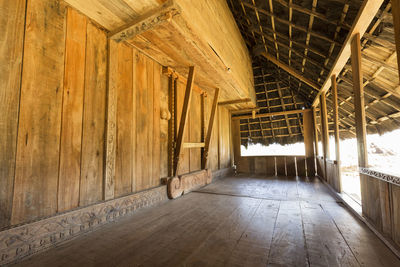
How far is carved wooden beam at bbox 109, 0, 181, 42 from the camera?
1727mm

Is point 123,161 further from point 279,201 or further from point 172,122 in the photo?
point 279,201

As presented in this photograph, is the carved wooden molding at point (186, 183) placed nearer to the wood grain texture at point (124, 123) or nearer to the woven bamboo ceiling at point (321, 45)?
the wood grain texture at point (124, 123)

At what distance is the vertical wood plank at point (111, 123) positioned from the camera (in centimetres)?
204

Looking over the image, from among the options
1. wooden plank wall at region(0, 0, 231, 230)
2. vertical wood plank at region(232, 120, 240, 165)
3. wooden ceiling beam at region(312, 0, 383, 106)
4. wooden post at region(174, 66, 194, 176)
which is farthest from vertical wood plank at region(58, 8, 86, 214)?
vertical wood plank at region(232, 120, 240, 165)

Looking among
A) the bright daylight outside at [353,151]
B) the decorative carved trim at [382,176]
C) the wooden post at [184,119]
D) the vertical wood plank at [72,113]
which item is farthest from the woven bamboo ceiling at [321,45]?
the vertical wood plank at [72,113]

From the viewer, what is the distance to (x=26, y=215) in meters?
1.39

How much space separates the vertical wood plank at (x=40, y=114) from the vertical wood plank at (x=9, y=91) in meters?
0.03

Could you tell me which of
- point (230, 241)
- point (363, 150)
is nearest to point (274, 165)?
point (363, 150)

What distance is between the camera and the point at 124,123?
2350mm

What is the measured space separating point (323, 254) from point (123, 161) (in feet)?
7.62

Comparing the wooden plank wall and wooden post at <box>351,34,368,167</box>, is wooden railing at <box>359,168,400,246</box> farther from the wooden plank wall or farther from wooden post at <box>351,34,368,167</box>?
the wooden plank wall

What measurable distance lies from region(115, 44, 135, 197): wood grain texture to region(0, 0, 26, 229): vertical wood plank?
96 cm

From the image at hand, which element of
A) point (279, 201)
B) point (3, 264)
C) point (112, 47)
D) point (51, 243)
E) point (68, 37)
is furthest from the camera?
point (279, 201)

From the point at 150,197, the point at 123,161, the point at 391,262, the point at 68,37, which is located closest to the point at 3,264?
the point at 123,161
